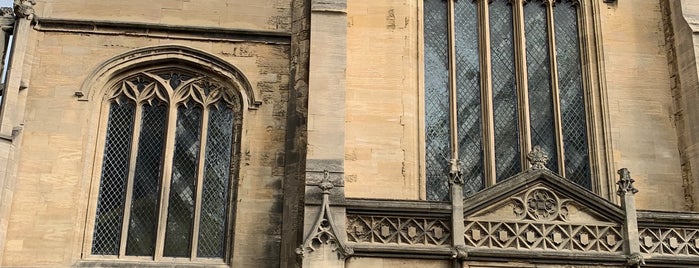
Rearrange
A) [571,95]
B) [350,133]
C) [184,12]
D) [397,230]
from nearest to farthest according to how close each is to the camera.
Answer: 1. [397,230]
2. [350,133]
3. [184,12]
4. [571,95]

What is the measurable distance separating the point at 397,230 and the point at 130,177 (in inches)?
179

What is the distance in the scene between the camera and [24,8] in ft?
44.3

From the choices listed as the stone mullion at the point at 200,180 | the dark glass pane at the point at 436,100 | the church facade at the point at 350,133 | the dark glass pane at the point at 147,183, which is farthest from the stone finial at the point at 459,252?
the dark glass pane at the point at 147,183

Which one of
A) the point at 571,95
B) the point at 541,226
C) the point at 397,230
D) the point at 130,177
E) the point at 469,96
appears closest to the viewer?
the point at 397,230

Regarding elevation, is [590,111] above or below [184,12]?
below

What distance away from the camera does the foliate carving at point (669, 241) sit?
11.9 meters

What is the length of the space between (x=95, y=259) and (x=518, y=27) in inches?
329

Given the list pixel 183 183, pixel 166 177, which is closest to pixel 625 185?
pixel 183 183

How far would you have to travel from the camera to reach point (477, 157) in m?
14.3

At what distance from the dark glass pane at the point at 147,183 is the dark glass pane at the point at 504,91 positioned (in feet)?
18.8

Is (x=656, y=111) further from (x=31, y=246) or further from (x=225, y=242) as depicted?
(x=31, y=246)

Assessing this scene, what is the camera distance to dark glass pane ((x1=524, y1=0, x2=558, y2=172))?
14.5 meters

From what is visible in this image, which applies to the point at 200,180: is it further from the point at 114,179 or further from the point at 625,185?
the point at 625,185

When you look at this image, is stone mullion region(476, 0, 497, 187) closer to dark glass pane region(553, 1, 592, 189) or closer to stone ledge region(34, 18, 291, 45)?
dark glass pane region(553, 1, 592, 189)
